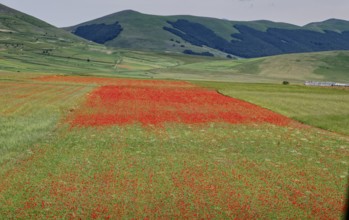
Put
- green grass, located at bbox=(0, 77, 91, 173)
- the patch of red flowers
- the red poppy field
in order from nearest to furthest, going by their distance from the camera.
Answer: the red poppy field < green grass, located at bbox=(0, 77, 91, 173) < the patch of red flowers

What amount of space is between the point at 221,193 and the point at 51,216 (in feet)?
22.4

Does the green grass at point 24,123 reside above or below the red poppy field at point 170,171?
below

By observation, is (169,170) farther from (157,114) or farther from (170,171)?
(157,114)

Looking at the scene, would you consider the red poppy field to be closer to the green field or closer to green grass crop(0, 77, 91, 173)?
the green field

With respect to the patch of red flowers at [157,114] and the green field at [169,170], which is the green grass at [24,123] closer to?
the green field at [169,170]

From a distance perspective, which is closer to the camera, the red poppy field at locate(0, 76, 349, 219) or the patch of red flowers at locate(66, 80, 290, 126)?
the red poppy field at locate(0, 76, 349, 219)

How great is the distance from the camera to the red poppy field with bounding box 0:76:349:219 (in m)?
14.9

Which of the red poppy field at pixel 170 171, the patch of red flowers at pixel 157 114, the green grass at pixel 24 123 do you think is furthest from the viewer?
the patch of red flowers at pixel 157 114

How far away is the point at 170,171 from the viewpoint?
19.8 m

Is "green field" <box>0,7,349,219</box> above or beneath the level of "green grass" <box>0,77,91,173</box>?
above

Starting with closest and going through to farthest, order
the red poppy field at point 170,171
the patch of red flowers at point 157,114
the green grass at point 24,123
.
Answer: the red poppy field at point 170,171 → the green grass at point 24,123 → the patch of red flowers at point 157,114

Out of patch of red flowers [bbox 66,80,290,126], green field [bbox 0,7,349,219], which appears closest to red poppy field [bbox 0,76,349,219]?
green field [bbox 0,7,349,219]

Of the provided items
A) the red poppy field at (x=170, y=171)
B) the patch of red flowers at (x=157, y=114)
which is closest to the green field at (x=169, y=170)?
the red poppy field at (x=170, y=171)

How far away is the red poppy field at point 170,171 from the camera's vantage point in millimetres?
14891
